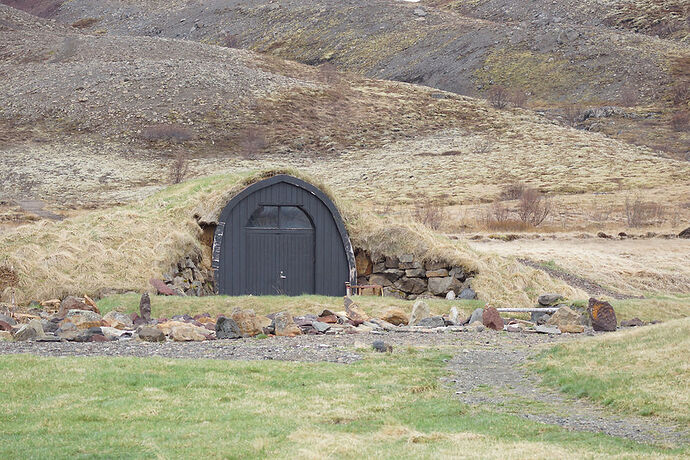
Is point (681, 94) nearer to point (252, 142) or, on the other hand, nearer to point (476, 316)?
point (252, 142)

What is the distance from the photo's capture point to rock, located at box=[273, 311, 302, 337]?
17.1 meters

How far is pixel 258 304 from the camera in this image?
2052 cm

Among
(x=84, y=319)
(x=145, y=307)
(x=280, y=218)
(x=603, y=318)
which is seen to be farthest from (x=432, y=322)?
(x=84, y=319)

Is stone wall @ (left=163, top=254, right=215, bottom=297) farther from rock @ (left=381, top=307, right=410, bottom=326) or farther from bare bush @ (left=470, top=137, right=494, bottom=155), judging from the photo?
bare bush @ (left=470, top=137, right=494, bottom=155)

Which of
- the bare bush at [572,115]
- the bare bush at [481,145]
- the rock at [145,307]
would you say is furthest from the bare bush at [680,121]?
the rock at [145,307]

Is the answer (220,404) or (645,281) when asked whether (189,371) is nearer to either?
(220,404)

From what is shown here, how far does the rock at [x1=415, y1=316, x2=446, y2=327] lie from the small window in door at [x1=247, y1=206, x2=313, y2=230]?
6607mm

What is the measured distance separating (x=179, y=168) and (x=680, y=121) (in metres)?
53.0

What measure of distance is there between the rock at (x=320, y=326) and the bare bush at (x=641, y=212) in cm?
2968

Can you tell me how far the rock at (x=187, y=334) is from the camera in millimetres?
16172

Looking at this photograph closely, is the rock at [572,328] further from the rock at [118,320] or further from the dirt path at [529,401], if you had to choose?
the rock at [118,320]

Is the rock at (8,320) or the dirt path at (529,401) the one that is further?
the rock at (8,320)

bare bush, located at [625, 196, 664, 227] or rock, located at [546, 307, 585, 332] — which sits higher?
bare bush, located at [625, 196, 664, 227]

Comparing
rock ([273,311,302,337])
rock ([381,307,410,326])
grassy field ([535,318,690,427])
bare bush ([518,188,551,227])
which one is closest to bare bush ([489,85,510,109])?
bare bush ([518,188,551,227])
